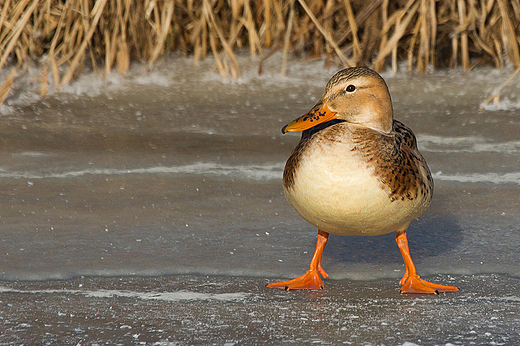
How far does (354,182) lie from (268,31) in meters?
4.17

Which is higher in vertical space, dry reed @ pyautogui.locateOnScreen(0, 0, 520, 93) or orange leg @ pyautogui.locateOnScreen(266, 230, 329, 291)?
dry reed @ pyautogui.locateOnScreen(0, 0, 520, 93)

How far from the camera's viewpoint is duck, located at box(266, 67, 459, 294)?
2.71 metres

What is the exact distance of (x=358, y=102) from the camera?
2918 millimetres

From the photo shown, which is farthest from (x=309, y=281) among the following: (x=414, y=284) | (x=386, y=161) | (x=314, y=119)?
(x=314, y=119)

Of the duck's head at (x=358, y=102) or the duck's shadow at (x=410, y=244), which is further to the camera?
the duck's shadow at (x=410, y=244)

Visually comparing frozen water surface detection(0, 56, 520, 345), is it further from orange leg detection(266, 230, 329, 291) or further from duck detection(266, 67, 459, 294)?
duck detection(266, 67, 459, 294)

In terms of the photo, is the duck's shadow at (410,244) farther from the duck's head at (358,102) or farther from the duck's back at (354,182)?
the duck's head at (358,102)

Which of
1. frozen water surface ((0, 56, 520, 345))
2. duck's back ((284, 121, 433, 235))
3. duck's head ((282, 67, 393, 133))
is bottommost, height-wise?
frozen water surface ((0, 56, 520, 345))

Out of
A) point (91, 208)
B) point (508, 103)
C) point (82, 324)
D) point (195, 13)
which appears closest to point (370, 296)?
point (82, 324)

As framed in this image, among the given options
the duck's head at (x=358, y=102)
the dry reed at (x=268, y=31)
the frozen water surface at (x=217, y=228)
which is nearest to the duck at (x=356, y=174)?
the duck's head at (x=358, y=102)

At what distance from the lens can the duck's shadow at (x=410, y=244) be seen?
10.5 feet

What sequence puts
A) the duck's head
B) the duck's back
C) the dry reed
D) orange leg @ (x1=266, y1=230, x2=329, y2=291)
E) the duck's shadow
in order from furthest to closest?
the dry reed → the duck's shadow → the duck's head → orange leg @ (x1=266, y1=230, x2=329, y2=291) → the duck's back

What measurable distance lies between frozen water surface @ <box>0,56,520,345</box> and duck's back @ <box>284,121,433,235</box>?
0.28 m

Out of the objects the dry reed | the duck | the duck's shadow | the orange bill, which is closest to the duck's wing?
the duck
